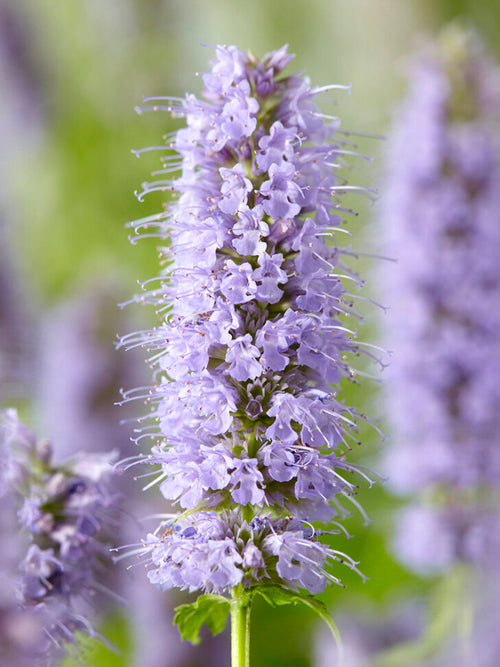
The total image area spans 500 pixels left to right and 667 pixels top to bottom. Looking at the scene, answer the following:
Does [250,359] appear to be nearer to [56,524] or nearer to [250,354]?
[250,354]

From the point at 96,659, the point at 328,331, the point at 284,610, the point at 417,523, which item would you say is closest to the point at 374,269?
the point at 417,523

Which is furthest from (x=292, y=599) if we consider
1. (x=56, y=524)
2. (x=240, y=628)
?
(x=56, y=524)

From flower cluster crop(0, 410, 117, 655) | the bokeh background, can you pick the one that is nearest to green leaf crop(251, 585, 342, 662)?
flower cluster crop(0, 410, 117, 655)

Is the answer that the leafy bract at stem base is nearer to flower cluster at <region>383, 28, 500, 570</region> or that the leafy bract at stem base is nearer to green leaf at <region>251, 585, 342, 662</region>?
green leaf at <region>251, 585, 342, 662</region>

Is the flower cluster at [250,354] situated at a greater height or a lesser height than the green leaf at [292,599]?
greater

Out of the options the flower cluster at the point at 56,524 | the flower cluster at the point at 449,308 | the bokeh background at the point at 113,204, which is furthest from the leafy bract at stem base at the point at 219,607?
the flower cluster at the point at 449,308

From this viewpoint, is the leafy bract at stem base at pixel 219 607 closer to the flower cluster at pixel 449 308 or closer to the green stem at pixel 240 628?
the green stem at pixel 240 628
